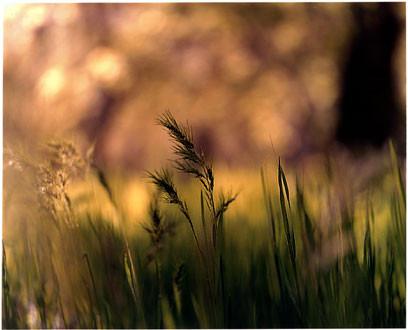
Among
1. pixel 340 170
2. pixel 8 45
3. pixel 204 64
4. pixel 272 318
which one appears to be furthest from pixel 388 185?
pixel 8 45

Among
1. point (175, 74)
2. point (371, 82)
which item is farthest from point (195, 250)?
point (371, 82)

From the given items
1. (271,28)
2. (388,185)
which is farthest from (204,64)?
(388,185)

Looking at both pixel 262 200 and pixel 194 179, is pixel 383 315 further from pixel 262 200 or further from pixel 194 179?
pixel 194 179

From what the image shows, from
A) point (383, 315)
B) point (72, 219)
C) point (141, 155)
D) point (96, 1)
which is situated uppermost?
point (96, 1)

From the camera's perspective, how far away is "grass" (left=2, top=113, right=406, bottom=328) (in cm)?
151

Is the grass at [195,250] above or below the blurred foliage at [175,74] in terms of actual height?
below

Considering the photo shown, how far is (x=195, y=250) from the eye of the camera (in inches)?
59.4

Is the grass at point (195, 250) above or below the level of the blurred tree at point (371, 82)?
below

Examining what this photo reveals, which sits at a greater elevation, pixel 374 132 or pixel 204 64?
pixel 204 64

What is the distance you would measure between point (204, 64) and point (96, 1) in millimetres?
392

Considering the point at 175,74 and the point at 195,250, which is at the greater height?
the point at 175,74

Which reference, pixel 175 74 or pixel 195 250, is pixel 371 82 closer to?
pixel 175 74

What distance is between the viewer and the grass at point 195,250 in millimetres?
1515

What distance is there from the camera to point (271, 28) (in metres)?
1.57
